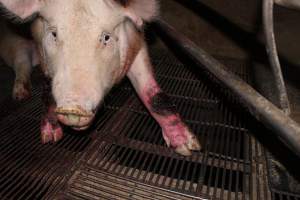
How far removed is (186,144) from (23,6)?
1.23 meters

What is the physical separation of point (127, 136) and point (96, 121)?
11.3 inches

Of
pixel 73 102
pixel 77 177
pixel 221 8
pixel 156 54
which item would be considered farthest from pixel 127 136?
pixel 221 8

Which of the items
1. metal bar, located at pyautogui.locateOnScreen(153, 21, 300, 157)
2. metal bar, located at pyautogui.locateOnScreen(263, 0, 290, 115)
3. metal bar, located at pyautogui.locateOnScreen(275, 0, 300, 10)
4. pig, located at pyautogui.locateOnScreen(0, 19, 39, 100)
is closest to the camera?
metal bar, located at pyautogui.locateOnScreen(153, 21, 300, 157)

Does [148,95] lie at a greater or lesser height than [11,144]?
greater

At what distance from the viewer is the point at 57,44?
1624 mm

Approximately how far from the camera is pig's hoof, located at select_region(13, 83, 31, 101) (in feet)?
8.25

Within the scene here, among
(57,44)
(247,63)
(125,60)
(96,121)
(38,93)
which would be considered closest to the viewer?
(57,44)

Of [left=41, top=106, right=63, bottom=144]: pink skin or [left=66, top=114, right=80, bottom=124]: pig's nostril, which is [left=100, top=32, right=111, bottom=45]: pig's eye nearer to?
[left=66, top=114, right=80, bottom=124]: pig's nostril

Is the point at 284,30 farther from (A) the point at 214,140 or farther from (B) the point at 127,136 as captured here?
(B) the point at 127,136

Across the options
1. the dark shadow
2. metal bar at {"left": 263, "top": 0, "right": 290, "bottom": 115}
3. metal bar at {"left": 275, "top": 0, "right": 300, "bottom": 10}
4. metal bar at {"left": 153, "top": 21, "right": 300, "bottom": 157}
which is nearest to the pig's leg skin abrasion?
metal bar at {"left": 153, "top": 21, "right": 300, "bottom": 157}

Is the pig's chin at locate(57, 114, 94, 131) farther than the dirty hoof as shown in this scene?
No

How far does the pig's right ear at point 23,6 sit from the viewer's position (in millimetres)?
1785

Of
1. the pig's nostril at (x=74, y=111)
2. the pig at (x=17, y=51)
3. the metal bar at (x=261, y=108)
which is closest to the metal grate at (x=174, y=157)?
the pig's nostril at (x=74, y=111)

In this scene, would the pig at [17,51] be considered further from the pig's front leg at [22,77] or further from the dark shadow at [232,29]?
the dark shadow at [232,29]
